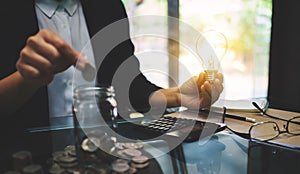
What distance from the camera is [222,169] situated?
460mm

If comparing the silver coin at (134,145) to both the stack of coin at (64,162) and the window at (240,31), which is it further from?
the window at (240,31)

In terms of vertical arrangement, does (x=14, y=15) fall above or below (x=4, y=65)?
above

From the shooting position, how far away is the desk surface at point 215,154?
1.49 ft

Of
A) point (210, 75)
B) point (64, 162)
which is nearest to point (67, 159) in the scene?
point (64, 162)

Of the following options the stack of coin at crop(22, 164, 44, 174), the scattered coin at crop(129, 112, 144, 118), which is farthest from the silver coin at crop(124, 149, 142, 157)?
the scattered coin at crop(129, 112, 144, 118)

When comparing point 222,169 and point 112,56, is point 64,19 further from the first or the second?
point 222,169

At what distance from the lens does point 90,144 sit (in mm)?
397

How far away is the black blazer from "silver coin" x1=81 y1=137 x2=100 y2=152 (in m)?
0.10

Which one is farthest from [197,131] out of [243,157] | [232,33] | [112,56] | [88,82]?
[232,33]

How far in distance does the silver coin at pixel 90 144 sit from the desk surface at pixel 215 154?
3.1 inches

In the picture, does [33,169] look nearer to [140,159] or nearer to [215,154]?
[140,159]

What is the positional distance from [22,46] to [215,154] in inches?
14.5

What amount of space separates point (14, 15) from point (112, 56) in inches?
10.9

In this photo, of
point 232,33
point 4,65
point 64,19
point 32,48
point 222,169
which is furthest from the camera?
point 232,33
